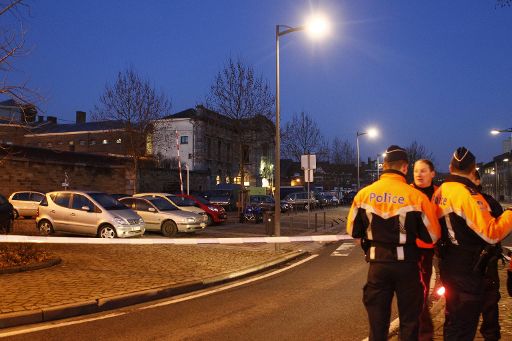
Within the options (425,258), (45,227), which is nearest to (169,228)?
(45,227)

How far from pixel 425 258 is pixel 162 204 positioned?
1588 cm

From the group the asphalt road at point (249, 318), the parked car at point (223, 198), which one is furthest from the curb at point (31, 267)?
the parked car at point (223, 198)

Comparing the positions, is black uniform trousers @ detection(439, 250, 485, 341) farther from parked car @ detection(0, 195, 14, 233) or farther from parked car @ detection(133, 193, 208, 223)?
parked car @ detection(133, 193, 208, 223)

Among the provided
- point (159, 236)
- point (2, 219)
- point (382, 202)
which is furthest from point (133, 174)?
point (382, 202)

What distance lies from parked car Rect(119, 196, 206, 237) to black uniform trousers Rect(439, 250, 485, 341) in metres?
14.8

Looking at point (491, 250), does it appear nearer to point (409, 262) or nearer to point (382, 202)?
point (409, 262)

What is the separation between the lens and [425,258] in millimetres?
4934

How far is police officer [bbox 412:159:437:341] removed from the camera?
15.2 feet

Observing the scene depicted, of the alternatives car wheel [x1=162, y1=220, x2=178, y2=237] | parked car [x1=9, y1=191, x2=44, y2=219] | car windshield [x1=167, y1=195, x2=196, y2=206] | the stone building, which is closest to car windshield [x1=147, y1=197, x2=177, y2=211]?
car wheel [x1=162, y1=220, x2=178, y2=237]

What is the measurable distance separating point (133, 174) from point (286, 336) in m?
33.3

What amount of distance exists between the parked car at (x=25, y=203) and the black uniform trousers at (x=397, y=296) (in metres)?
25.8

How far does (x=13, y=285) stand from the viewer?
8.71 m

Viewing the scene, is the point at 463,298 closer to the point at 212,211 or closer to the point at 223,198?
the point at 212,211

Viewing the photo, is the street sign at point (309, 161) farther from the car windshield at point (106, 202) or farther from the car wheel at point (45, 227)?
the car wheel at point (45, 227)
